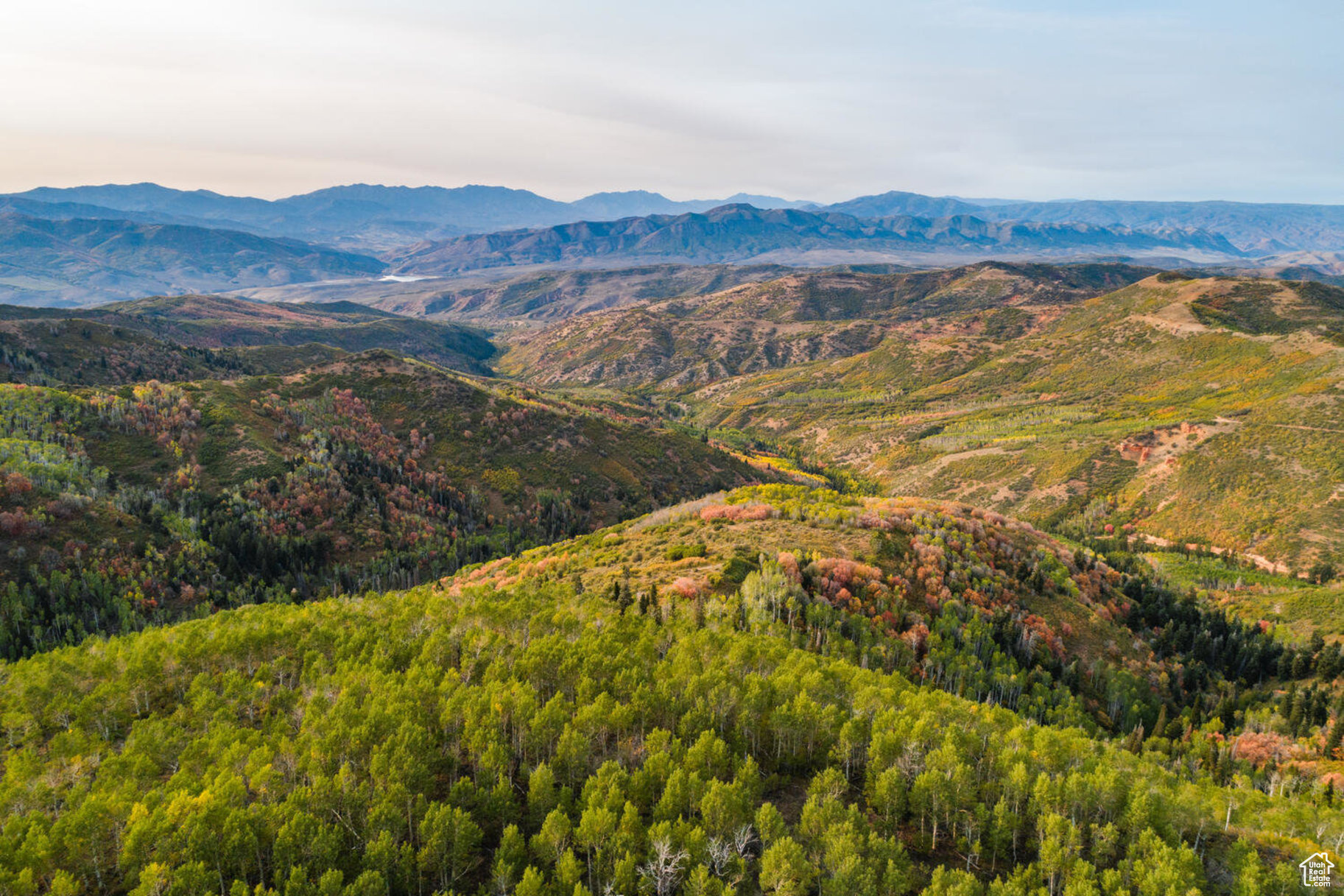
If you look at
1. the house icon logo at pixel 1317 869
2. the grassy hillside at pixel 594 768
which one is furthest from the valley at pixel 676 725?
the house icon logo at pixel 1317 869

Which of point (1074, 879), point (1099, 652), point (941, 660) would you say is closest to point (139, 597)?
point (941, 660)

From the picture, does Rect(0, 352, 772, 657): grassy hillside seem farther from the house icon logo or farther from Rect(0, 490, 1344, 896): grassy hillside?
the house icon logo

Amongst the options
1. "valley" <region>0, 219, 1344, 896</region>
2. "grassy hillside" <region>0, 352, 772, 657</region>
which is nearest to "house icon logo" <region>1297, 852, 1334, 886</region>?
"valley" <region>0, 219, 1344, 896</region>

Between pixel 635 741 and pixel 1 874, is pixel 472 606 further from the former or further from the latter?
pixel 1 874

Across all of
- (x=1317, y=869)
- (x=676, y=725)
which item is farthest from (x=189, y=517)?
(x=1317, y=869)

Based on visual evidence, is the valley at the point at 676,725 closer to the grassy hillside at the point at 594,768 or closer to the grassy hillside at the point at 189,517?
the grassy hillside at the point at 594,768

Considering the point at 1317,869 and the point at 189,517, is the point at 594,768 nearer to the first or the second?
the point at 1317,869
